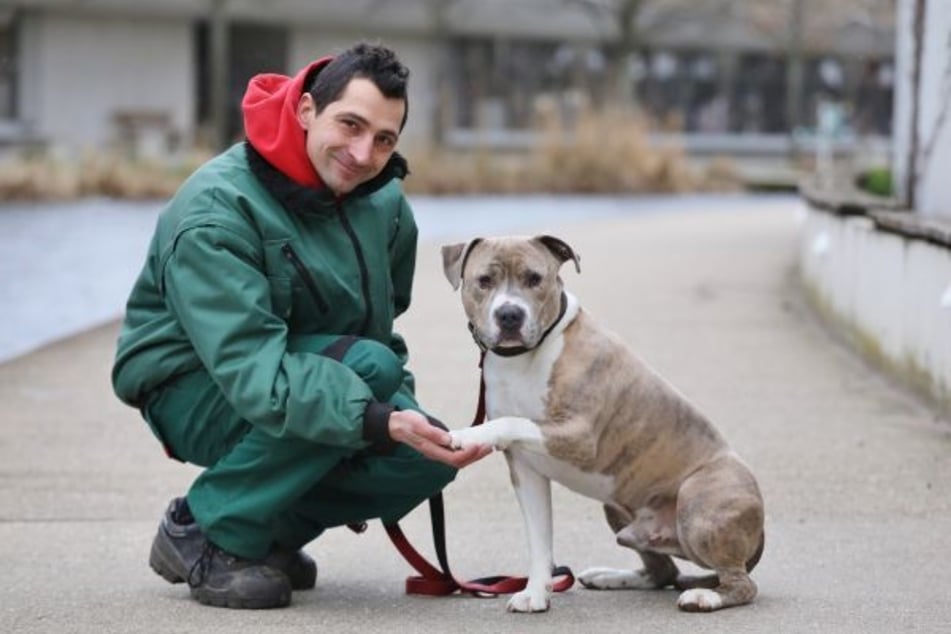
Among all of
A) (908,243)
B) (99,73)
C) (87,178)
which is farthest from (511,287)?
(99,73)

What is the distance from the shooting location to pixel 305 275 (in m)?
5.81

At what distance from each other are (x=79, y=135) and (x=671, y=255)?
27.7 m

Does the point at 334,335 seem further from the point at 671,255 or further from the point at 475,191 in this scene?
the point at 475,191

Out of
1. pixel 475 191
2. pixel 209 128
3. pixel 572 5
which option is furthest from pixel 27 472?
pixel 572 5

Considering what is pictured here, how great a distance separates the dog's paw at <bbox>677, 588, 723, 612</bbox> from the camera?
5750 millimetres

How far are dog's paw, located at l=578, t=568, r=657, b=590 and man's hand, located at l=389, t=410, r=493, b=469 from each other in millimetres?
854

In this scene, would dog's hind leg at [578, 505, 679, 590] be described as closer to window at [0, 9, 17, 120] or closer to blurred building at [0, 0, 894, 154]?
Answer: blurred building at [0, 0, 894, 154]

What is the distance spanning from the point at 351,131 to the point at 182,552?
1.35 m

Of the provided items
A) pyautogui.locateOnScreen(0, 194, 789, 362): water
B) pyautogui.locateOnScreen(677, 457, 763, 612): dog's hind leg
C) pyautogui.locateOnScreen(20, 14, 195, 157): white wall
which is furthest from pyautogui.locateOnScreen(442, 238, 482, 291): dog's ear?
pyautogui.locateOnScreen(20, 14, 195, 157): white wall

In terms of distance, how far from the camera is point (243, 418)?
19.1 ft

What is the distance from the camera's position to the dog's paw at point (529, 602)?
5.78 m

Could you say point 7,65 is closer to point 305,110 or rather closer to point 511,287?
point 305,110

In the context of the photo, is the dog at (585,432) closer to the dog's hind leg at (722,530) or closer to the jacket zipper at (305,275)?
the dog's hind leg at (722,530)

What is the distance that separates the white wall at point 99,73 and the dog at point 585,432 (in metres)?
38.9
